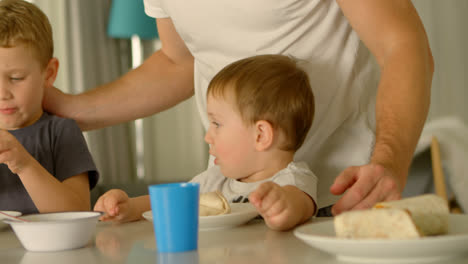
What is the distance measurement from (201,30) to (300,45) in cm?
29

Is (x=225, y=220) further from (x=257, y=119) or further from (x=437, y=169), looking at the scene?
(x=437, y=169)

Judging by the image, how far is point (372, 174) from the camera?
0.90m

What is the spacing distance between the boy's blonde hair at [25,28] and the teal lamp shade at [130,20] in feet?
8.77

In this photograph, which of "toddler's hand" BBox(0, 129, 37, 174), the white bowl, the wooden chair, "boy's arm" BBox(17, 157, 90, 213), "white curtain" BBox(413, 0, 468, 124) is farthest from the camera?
"white curtain" BBox(413, 0, 468, 124)

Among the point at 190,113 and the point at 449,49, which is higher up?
the point at 449,49

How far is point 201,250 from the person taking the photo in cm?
83

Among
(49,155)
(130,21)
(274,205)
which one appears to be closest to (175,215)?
(274,205)

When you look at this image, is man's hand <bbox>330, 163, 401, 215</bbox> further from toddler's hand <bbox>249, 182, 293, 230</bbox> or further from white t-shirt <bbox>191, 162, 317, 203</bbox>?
white t-shirt <bbox>191, 162, 317, 203</bbox>

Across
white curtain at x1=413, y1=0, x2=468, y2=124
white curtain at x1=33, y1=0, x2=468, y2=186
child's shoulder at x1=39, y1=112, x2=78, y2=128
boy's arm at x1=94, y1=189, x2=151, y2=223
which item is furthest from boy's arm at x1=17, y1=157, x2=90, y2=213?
white curtain at x1=413, y1=0, x2=468, y2=124

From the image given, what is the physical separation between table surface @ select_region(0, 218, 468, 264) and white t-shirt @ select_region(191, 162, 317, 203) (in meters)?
0.14

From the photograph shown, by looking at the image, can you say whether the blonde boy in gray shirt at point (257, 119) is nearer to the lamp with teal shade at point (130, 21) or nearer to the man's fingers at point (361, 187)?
the man's fingers at point (361, 187)

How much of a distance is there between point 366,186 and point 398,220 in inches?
8.3

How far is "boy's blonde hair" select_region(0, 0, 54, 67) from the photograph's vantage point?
4.98 ft

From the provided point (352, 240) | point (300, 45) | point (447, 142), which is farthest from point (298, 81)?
point (447, 142)
